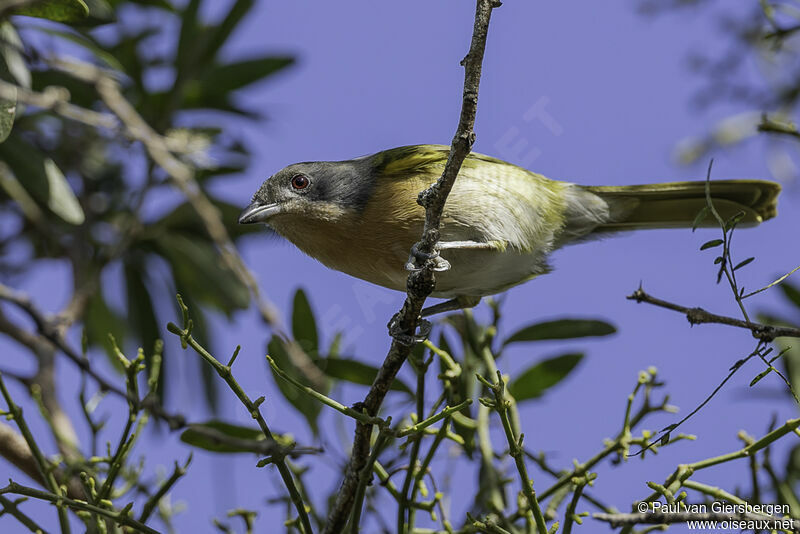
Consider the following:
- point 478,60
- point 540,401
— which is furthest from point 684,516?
point 540,401

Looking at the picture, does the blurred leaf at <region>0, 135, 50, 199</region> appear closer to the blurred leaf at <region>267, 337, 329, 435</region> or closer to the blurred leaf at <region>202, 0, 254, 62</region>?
the blurred leaf at <region>267, 337, 329, 435</region>

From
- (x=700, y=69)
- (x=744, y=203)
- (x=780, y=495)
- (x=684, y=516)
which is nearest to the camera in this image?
(x=684, y=516)

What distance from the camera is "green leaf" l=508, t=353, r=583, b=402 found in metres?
3.19

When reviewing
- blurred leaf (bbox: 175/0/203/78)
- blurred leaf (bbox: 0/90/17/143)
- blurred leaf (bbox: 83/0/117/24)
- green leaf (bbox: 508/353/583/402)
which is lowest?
green leaf (bbox: 508/353/583/402)

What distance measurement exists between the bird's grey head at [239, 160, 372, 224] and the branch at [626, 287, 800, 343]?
1.70 m

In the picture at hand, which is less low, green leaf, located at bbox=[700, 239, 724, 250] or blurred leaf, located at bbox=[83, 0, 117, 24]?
blurred leaf, located at bbox=[83, 0, 117, 24]

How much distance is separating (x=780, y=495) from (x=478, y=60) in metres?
1.49

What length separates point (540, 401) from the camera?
10.6ft

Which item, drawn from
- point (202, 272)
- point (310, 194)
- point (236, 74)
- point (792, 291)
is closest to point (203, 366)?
point (202, 272)

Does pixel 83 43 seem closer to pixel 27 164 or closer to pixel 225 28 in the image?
pixel 27 164

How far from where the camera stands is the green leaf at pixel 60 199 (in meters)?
2.90

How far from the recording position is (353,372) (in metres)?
2.96

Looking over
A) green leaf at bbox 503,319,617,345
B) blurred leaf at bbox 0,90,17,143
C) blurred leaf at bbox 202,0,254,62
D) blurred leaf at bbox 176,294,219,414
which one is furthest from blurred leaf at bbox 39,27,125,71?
green leaf at bbox 503,319,617,345

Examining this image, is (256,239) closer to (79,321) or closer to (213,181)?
(213,181)
